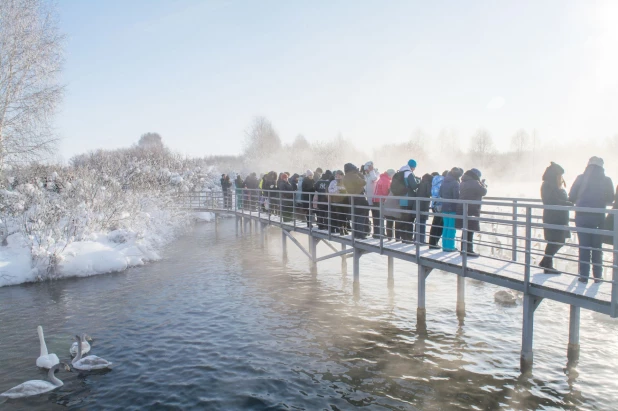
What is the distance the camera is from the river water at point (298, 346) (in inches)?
292

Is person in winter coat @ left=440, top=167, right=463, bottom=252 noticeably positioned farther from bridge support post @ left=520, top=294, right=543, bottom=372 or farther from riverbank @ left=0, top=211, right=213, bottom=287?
riverbank @ left=0, top=211, right=213, bottom=287

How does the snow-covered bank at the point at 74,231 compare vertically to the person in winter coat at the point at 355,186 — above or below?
below

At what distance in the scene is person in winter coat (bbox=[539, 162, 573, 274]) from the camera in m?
8.21

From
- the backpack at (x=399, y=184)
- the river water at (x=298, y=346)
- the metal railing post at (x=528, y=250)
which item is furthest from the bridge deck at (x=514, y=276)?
the river water at (x=298, y=346)

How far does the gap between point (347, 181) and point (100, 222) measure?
1338cm

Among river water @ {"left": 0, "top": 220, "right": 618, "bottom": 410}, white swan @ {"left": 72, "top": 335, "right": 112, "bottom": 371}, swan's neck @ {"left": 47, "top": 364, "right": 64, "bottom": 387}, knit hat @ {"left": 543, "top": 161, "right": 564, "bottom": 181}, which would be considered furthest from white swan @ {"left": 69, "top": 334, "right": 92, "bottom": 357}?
knit hat @ {"left": 543, "top": 161, "right": 564, "bottom": 181}

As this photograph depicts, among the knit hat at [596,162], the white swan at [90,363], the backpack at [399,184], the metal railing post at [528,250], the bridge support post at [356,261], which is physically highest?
the knit hat at [596,162]

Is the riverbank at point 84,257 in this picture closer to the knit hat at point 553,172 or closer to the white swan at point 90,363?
the white swan at point 90,363

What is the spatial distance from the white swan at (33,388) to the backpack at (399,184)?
8.45 m

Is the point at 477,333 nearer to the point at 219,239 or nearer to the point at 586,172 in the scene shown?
the point at 586,172

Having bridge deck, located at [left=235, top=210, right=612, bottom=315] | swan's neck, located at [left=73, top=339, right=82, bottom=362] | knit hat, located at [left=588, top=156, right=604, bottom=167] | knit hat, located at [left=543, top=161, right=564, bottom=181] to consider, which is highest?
knit hat, located at [left=588, top=156, right=604, bottom=167]

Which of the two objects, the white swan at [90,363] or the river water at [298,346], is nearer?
the river water at [298,346]

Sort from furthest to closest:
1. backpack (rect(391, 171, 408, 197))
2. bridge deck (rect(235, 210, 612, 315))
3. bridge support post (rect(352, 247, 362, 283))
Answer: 1. bridge support post (rect(352, 247, 362, 283))
2. backpack (rect(391, 171, 408, 197))
3. bridge deck (rect(235, 210, 612, 315))

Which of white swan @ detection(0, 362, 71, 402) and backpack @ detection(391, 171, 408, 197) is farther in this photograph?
backpack @ detection(391, 171, 408, 197)
